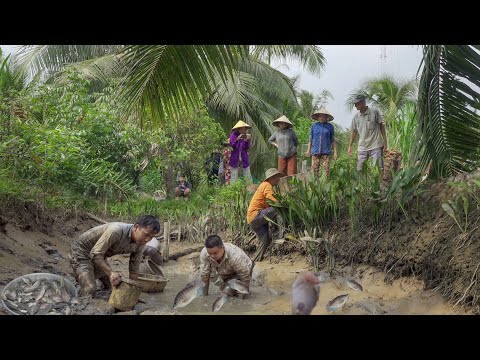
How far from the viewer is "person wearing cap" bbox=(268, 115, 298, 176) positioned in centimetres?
862

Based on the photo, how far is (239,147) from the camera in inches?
402

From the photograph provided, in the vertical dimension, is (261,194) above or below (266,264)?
above

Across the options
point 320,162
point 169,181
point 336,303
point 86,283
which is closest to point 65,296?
point 86,283

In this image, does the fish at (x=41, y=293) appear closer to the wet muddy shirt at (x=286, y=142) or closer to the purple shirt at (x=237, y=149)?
the wet muddy shirt at (x=286, y=142)

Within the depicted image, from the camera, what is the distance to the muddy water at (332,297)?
16.1 feet

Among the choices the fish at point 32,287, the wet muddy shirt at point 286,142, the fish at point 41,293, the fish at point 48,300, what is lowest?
the fish at point 48,300

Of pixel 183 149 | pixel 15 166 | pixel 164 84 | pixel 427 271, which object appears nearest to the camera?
pixel 164 84

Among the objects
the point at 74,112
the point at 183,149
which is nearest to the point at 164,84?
the point at 74,112

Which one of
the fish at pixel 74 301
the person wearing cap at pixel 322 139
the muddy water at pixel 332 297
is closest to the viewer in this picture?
the fish at pixel 74 301

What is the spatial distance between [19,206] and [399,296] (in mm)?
5151

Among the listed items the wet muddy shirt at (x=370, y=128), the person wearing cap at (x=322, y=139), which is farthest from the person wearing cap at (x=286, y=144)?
the wet muddy shirt at (x=370, y=128)

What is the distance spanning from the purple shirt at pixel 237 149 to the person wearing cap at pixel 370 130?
3194 mm

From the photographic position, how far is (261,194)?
7.28 metres
